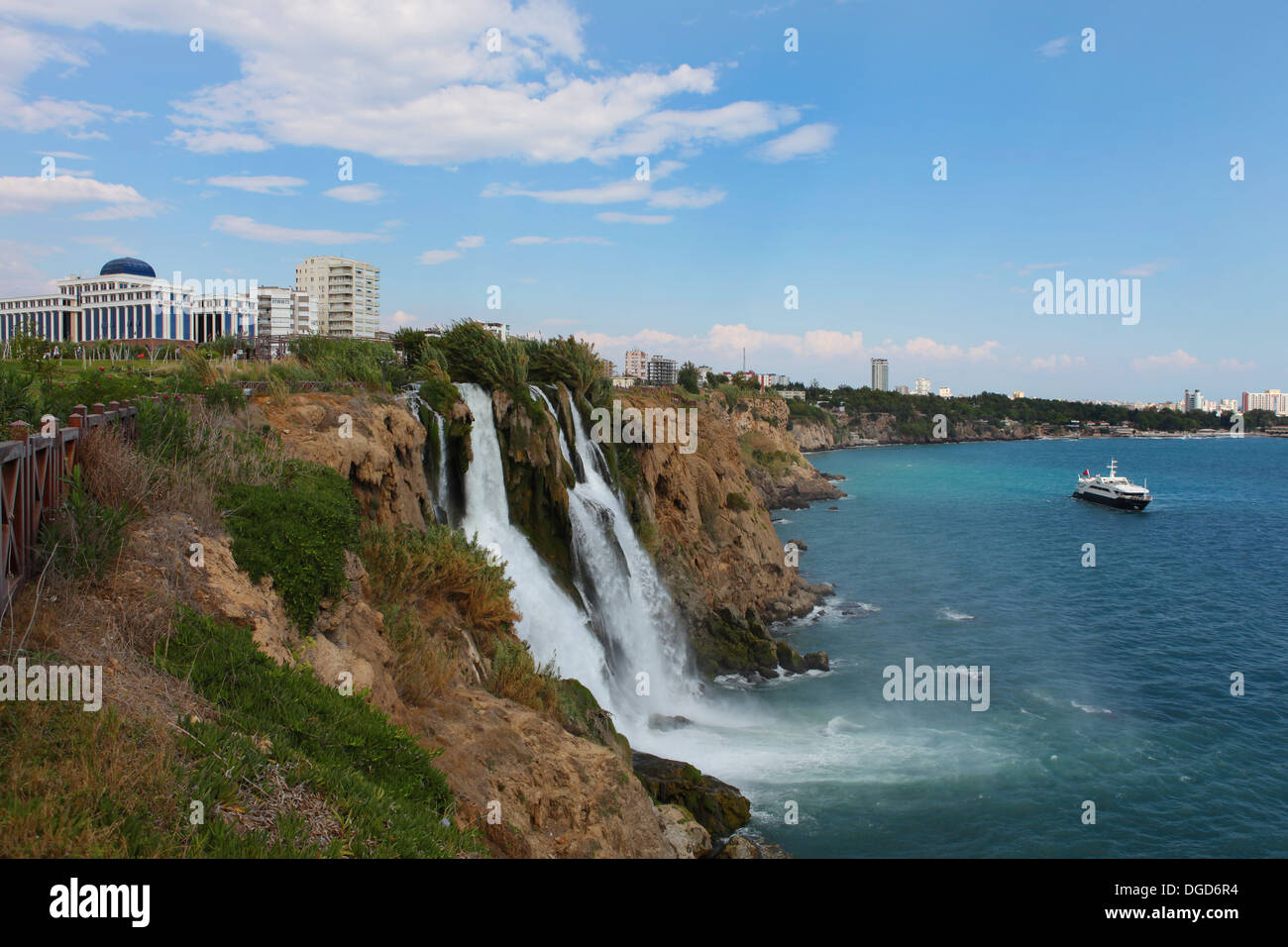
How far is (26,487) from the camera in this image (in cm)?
685

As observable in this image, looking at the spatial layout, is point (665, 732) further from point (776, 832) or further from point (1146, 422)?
point (1146, 422)

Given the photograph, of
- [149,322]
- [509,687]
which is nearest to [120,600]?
[509,687]

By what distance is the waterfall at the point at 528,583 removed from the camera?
17.6 metres

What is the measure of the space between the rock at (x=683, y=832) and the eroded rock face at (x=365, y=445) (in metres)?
7.30

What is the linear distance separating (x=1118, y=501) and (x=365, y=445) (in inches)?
2605

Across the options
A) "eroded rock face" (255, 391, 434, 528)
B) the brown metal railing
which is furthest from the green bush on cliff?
"eroded rock face" (255, 391, 434, 528)

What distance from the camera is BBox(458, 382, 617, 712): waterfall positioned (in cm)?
1756

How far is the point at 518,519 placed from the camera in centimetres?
1945

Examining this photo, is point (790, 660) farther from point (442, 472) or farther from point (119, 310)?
point (119, 310)

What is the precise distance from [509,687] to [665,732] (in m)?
8.77

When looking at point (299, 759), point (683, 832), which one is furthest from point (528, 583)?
point (299, 759)

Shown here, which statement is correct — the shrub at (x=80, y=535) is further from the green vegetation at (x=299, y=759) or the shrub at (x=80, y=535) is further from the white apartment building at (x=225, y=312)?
the white apartment building at (x=225, y=312)

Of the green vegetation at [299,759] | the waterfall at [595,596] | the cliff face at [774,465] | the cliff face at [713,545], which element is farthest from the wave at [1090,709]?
the cliff face at [774,465]

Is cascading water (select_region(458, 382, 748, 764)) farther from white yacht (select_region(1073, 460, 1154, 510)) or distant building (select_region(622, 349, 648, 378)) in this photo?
distant building (select_region(622, 349, 648, 378))
